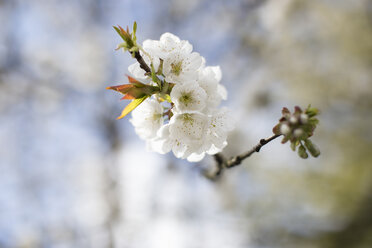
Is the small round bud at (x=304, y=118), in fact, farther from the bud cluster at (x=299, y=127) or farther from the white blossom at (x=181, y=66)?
the white blossom at (x=181, y=66)

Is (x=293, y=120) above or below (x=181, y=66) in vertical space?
below

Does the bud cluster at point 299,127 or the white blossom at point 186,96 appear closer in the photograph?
the bud cluster at point 299,127

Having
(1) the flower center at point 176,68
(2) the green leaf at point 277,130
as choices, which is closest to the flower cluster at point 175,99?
(1) the flower center at point 176,68

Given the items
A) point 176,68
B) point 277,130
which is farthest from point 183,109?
point 277,130

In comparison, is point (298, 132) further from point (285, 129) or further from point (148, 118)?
point (148, 118)

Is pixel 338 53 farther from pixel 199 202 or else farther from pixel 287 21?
pixel 199 202

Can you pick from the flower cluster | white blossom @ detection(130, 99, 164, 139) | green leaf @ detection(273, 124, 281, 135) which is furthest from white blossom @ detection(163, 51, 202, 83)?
green leaf @ detection(273, 124, 281, 135)

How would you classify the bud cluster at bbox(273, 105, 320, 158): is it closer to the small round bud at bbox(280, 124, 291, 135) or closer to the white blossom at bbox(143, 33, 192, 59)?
the small round bud at bbox(280, 124, 291, 135)

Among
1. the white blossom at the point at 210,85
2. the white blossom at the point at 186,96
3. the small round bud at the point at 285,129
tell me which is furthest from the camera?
the white blossom at the point at 210,85
